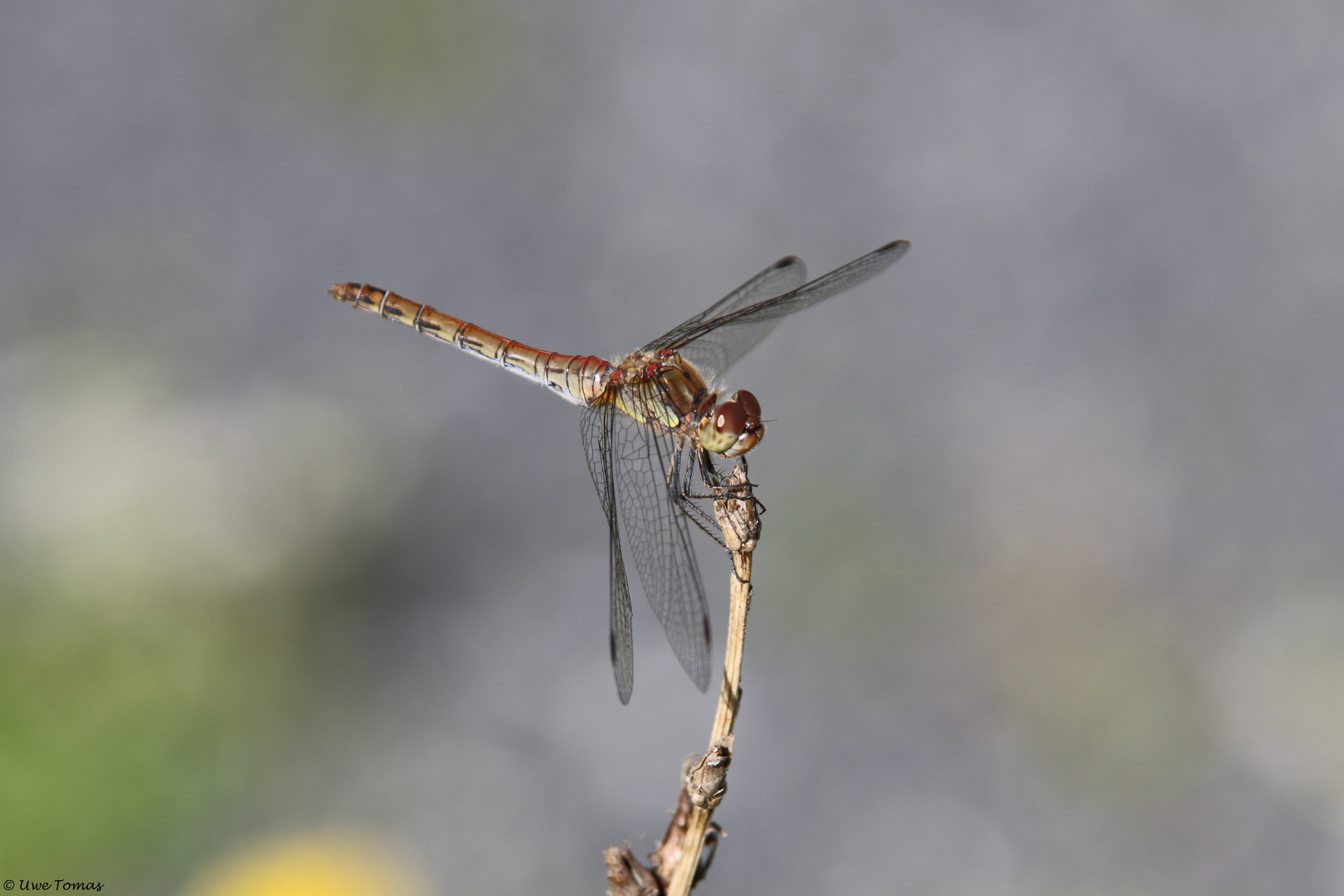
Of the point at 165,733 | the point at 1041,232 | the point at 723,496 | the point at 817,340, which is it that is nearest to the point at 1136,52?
the point at 1041,232

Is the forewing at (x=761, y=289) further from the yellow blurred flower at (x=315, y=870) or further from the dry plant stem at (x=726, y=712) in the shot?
the yellow blurred flower at (x=315, y=870)

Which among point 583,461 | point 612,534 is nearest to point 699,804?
point 612,534

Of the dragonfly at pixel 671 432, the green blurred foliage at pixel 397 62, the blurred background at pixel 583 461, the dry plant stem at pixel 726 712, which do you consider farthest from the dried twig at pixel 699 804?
the green blurred foliage at pixel 397 62

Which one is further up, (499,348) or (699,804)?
(499,348)

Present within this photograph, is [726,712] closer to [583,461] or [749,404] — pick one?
[749,404]

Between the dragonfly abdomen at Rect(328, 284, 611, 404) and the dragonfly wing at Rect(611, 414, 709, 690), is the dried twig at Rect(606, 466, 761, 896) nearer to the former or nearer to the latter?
the dragonfly wing at Rect(611, 414, 709, 690)

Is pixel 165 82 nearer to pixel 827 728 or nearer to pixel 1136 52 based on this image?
pixel 827 728
